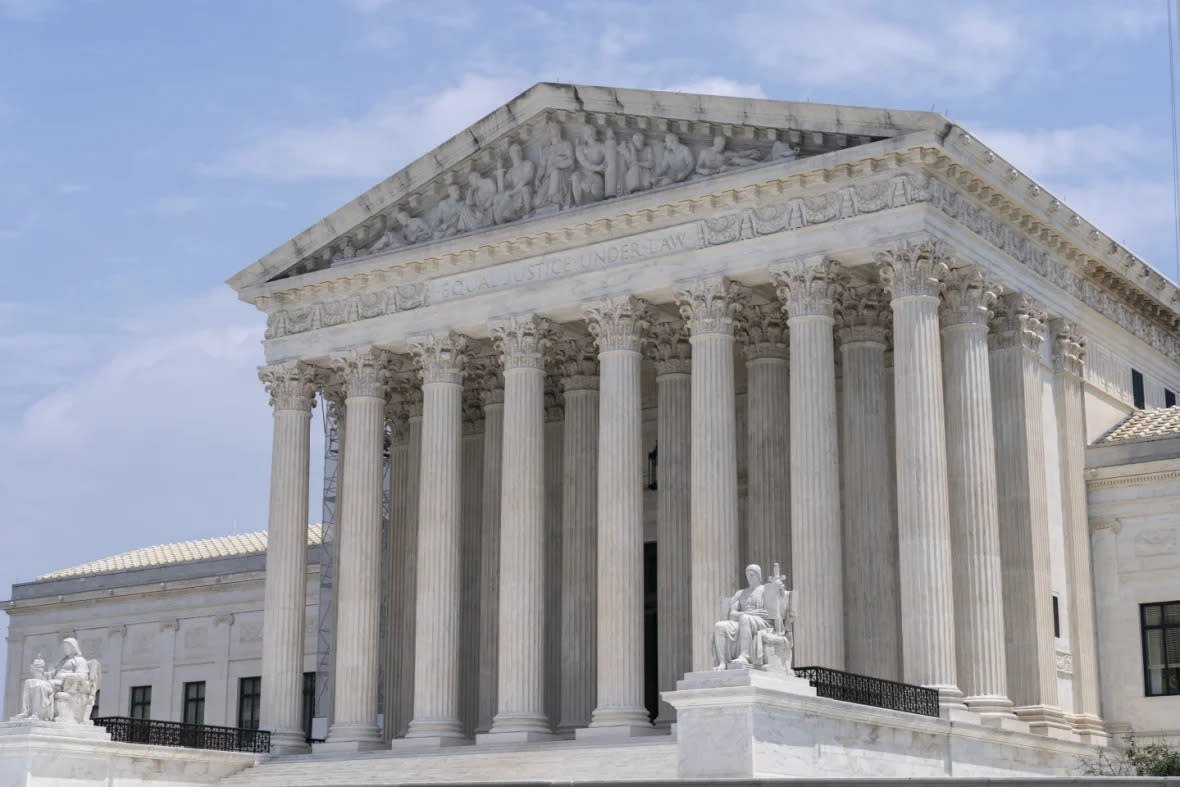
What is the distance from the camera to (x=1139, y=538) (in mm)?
43812

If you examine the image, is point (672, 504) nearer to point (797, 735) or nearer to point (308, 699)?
point (797, 735)

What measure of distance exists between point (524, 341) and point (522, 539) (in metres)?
4.97

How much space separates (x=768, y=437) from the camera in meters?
45.3

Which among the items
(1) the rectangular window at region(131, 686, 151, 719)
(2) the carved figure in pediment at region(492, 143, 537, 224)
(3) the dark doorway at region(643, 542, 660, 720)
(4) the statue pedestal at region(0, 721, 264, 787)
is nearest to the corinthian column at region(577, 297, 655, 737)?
(2) the carved figure in pediment at region(492, 143, 537, 224)

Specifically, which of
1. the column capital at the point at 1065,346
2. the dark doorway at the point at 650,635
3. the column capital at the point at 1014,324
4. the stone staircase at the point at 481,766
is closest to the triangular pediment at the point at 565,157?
the column capital at the point at 1014,324

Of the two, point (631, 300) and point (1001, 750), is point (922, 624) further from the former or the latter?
point (631, 300)

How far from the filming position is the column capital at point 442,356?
46500mm

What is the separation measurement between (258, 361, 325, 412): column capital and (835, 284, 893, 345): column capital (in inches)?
577

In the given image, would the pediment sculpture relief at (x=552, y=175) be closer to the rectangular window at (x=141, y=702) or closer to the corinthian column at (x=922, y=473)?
the corinthian column at (x=922, y=473)

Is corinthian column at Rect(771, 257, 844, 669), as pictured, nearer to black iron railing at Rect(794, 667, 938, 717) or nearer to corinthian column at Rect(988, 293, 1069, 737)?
black iron railing at Rect(794, 667, 938, 717)

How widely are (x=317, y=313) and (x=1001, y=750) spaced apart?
22.0 metres

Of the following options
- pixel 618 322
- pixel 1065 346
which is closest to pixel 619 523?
pixel 618 322

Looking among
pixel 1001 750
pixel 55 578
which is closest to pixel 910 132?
pixel 1001 750

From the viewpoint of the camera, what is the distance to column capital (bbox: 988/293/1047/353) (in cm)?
4253
